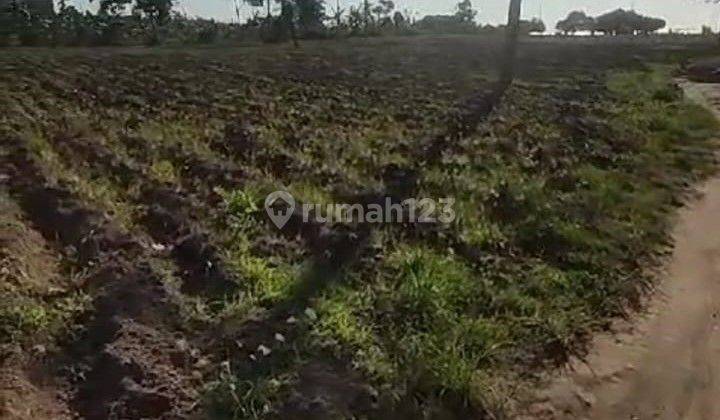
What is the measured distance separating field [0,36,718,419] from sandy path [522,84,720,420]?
0.38 feet

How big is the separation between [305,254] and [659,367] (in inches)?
→ 66.0

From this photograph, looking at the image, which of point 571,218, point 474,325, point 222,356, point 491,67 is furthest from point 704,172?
point 491,67

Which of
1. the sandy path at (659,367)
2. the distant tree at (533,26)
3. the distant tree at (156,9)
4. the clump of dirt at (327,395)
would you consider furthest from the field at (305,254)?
the distant tree at (533,26)

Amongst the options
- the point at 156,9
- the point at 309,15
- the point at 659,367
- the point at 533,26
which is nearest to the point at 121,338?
the point at 659,367

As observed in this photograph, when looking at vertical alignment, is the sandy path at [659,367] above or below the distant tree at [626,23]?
below

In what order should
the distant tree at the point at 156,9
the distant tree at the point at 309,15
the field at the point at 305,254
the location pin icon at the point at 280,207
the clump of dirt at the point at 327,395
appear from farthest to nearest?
1. the distant tree at the point at 309,15
2. the distant tree at the point at 156,9
3. the location pin icon at the point at 280,207
4. the field at the point at 305,254
5. the clump of dirt at the point at 327,395

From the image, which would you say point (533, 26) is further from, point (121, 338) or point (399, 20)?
point (121, 338)

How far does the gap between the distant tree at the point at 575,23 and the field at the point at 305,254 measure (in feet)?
107

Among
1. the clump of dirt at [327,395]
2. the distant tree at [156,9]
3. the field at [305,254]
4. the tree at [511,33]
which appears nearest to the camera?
the clump of dirt at [327,395]

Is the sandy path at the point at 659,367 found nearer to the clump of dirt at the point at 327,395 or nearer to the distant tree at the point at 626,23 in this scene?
the clump of dirt at the point at 327,395

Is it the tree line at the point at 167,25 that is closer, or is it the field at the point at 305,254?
the field at the point at 305,254

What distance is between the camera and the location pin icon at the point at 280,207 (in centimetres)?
423

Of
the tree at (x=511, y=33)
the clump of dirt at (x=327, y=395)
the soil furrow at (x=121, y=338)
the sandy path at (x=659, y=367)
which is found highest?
the tree at (x=511, y=33)

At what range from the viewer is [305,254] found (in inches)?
148
